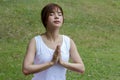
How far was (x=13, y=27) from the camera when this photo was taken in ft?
37.3

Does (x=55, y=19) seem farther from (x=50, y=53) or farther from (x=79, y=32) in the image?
(x=79, y=32)

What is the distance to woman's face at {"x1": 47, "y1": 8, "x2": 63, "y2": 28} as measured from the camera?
→ 3.16 meters

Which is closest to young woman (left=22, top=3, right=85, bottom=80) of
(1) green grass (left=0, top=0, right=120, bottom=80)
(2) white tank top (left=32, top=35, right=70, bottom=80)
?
(2) white tank top (left=32, top=35, right=70, bottom=80)

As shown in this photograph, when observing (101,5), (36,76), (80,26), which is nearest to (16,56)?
(80,26)

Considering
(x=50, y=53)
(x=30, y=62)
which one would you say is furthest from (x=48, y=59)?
(x=30, y=62)

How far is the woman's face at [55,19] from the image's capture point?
10.4 ft

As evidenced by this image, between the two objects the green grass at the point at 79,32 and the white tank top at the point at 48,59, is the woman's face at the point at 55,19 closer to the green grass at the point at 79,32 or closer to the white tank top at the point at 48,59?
the white tank top at the point at 48,59

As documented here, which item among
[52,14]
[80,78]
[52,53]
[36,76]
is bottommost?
[80,78]

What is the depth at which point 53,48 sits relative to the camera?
10.4 ft

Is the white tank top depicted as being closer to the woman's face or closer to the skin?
the skin

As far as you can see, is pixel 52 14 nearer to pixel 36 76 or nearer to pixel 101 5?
pixel 36 76

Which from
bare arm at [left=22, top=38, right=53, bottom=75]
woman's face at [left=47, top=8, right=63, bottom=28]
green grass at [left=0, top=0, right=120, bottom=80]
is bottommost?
green grass at [left=0, top=0, right=120, bottom=80]

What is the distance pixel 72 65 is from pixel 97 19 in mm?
→ 10619

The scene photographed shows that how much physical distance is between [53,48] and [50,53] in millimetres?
70
